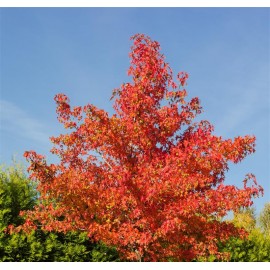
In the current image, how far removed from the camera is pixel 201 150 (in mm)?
15359

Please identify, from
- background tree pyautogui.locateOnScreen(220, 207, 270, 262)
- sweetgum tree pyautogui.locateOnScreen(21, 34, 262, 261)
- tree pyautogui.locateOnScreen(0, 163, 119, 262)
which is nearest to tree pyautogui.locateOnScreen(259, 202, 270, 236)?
background tree pyautogui.locateOnScreen(220, 207, 270, 262)

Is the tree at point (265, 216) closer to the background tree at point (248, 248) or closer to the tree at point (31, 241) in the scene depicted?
the background tree at point (248, 248)

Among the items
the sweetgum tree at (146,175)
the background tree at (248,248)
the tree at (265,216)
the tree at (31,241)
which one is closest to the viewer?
the sweetgum tree at (146,175)

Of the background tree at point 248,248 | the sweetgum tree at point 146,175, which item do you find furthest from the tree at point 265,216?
the sweetgum tree at point 146,175

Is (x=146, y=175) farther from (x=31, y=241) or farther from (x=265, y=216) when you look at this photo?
(x=265, y=216)

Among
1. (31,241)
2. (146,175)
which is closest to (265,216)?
(31,241)

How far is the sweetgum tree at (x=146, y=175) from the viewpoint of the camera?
1473 cm

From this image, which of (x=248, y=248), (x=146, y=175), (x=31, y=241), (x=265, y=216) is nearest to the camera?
(x=146, y=175)

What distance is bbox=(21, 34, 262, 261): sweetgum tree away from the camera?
1473 cm

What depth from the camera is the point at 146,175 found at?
14.6 metres

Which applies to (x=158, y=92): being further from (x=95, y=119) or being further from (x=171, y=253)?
(x=171, y=253)

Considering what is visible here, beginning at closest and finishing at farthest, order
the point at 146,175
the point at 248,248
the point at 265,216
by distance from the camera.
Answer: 1. the point at 146,175
2. the point at 248,248
3. the point at 265,216

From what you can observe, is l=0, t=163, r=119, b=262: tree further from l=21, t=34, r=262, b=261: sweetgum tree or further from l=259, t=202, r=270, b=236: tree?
l=259, t=202, r=270, b=236: tree
